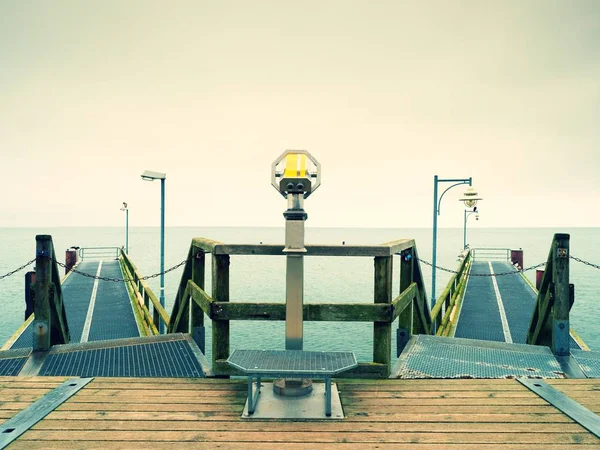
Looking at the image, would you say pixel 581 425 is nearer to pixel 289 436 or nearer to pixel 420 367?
pixel 420 367

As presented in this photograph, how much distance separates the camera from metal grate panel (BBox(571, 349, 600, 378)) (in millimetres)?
5016

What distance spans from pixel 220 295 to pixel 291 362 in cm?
115

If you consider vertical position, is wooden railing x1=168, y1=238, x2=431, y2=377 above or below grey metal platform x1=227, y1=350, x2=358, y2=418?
above

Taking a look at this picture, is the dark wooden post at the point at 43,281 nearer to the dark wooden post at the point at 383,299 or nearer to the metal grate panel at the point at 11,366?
the metal grate panel at the point at 11,366

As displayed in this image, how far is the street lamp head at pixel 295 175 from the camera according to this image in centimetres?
420

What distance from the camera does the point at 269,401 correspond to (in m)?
4.11

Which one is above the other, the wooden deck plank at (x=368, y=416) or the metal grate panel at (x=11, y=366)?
the wooden deck plank at (x=368, y=416)

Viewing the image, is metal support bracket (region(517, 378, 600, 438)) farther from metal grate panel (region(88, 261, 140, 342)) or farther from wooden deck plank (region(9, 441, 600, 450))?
metal grate panel (region(88, 261, 140, 342))

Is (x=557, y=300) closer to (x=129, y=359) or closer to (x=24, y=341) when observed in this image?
(x=129, y=359)

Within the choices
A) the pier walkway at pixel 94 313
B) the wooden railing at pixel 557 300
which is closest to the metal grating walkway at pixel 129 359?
the wooden railing at pixel 557 300

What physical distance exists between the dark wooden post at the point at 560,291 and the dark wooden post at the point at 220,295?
13.5 ft

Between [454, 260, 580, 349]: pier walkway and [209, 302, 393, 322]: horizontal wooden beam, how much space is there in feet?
24.4

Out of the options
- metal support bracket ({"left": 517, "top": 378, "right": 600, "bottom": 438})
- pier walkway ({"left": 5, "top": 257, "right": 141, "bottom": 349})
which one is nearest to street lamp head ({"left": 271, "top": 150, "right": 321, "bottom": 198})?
metal support bracket ({"left": 517, "top": 378, "right": 600, "bottom": 438})

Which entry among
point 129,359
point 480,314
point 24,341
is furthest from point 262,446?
point 480,314
